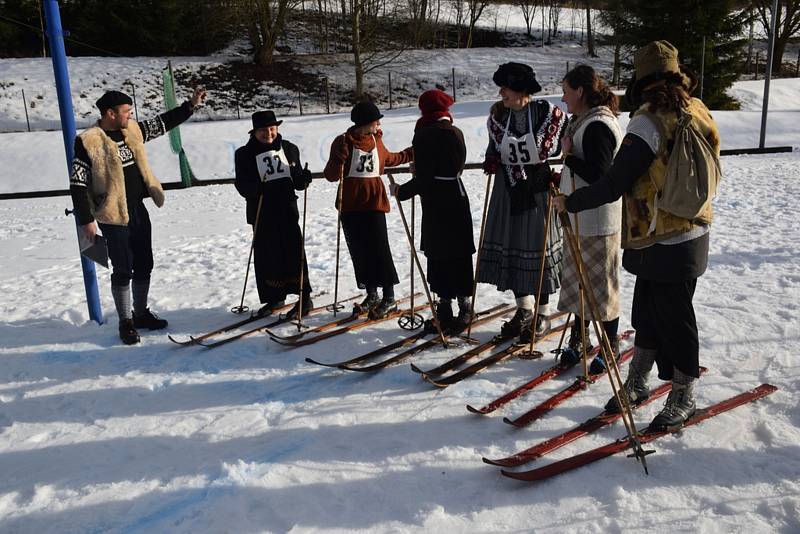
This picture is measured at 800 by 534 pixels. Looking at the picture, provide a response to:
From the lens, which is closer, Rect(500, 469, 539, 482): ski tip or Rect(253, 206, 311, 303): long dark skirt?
Rect(500, 469, 539, 482): ski tip

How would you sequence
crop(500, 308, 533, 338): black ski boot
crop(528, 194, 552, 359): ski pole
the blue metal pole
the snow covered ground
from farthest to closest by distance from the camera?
the blue metal pole
crop(500, 308, 533, 338): black ski boot
crop(528, 194, 552, 359): ski pole
the snow covered ground

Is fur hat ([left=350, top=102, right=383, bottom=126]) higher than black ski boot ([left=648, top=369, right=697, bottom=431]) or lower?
higher

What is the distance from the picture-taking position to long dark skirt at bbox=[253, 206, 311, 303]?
16.6ft

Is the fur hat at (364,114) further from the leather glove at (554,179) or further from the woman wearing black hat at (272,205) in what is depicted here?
the leather glove at (554,179)

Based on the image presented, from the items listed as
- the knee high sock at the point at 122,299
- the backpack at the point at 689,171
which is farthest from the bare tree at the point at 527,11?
the backpack at the point at 689,171

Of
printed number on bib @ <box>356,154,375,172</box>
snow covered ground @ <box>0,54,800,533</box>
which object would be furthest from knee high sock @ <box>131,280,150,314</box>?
printed number on bib @ <box>356,154,375,172</box>

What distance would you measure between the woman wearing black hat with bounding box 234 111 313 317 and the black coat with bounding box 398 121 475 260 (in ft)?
3.66

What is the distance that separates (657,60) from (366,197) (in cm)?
247

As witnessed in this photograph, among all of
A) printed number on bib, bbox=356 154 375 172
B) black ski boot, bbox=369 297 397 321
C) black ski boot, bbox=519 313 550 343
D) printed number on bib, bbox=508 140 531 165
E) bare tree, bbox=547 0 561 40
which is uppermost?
bare tree, bbox=547 0 561 40

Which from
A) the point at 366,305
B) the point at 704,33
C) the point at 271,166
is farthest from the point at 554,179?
the point at 704,33

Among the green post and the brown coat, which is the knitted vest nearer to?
the brown coat

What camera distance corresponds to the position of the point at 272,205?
5.02 meters

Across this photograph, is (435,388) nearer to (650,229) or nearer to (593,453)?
(593,453)

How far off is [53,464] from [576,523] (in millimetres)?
2408
